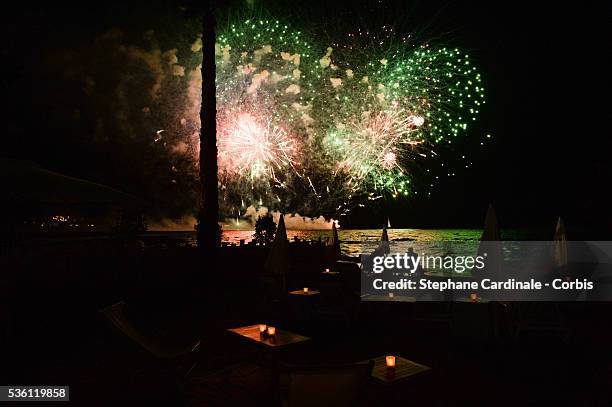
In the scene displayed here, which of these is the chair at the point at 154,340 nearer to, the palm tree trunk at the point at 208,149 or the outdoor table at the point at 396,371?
the outdoor table at the point at 396,371

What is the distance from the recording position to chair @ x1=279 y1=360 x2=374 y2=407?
3408mm

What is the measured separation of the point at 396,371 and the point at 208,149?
8243 millimetres

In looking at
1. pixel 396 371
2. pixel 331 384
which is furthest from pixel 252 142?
pixel 331 384

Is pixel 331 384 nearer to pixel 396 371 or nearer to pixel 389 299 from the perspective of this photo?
pixel 396 371

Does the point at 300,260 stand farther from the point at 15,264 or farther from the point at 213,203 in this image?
the point at 15,264

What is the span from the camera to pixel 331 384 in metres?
3.42

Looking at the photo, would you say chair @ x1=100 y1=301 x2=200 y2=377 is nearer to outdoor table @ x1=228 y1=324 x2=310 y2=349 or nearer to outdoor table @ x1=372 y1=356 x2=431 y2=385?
outdoor table @ x1=228 y1=324 x2=310 y2=349

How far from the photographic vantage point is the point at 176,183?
49219 millimetres

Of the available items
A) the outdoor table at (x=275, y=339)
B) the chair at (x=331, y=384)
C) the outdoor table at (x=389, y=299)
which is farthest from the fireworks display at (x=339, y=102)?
the chair at (x=331, y=384)

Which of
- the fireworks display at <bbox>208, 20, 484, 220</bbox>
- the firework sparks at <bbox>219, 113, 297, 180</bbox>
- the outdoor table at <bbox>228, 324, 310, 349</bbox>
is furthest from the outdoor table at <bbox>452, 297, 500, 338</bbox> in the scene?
the firework sparks at <bbox>219, 113, 297, 180</bbox>

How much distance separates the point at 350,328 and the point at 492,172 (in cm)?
4653

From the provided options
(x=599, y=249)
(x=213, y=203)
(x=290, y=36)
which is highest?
(x=290, y=36)

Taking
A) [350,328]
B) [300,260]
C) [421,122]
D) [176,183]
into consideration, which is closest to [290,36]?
[421,122]

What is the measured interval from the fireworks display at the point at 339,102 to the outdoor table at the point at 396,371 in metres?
11.9
